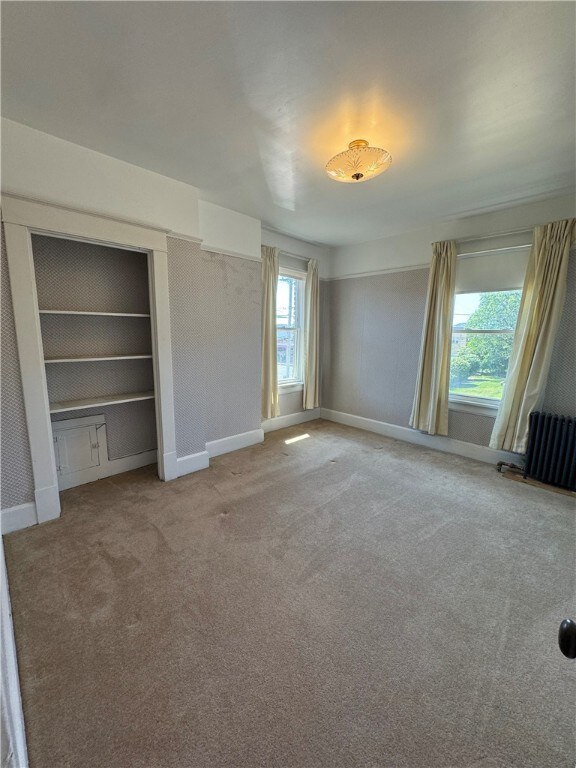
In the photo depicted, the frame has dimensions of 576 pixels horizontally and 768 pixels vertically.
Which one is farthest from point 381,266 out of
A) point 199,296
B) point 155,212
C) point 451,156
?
point 155,212

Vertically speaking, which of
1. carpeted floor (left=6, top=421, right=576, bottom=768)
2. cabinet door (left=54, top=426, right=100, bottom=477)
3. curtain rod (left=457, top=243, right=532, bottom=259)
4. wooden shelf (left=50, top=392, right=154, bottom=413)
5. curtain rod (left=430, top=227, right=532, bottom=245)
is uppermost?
curtain rod (left=430, top=227, right=532, bottom=245)

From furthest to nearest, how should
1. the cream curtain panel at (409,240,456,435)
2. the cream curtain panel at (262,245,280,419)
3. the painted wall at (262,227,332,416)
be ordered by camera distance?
the painted wall at (262,227,332,416) < the cream curtain panel at (262,245,280,419) < the cream curtain panel at (409,240,456,435)

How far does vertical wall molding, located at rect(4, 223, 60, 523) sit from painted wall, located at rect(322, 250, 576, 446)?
3739 millimetres

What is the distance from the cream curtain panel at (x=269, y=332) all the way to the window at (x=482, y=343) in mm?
2178

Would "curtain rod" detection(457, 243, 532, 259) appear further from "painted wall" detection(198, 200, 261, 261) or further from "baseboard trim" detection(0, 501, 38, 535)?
"baseboard trim" detection(0, 501, 38, 535)

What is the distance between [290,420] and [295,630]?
3.31 meters

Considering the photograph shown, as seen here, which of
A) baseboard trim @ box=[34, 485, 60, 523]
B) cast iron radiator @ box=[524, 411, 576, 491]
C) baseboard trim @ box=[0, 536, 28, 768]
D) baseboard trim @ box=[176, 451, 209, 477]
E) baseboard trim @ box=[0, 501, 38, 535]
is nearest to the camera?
baseboard trim @ box=[0, 536, 28, 768]

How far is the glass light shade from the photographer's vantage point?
1905 millimetres

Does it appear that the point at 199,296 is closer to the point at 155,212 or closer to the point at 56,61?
the point at 155,212

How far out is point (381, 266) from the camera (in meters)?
4.27

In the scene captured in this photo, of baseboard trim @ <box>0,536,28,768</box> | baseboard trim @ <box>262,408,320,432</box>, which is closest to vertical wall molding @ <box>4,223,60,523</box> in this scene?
baseboard trim @ <box>0,536,28,768</box>

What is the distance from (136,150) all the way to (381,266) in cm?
315

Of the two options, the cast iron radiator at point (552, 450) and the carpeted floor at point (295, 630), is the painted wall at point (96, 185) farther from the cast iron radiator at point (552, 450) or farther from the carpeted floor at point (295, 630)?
the cast iron radiator at point (552, 450)

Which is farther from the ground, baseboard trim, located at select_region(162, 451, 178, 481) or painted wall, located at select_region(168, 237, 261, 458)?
painted wall, located at select_region(168, 237, 261, 458)
